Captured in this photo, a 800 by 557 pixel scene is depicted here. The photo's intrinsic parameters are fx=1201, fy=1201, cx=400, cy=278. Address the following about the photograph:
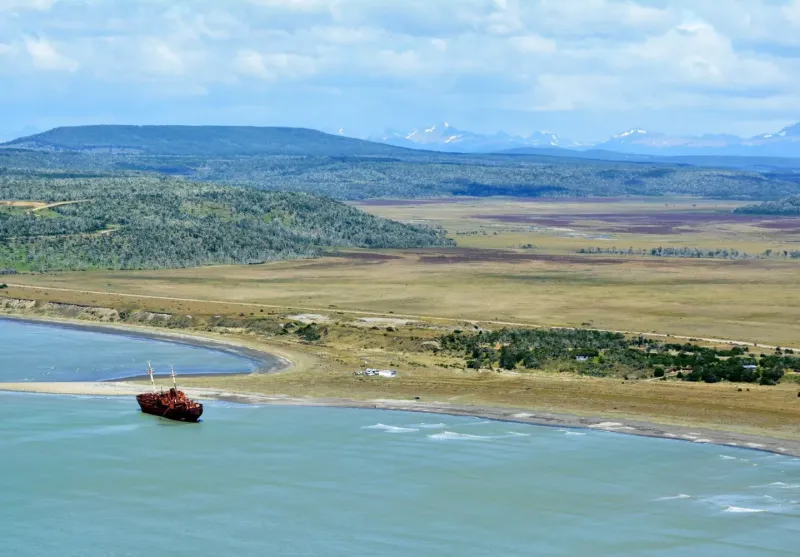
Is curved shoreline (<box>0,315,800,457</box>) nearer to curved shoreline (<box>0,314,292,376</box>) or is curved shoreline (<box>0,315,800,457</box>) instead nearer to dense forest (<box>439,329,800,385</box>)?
curved shoreline (<box>0,314,292,376</box>)

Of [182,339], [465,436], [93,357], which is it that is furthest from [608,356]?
[93,357]

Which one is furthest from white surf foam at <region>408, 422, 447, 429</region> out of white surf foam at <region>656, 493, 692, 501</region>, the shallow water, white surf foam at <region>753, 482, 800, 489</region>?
white surf foam at <region>753, 482, 800, 489</region>

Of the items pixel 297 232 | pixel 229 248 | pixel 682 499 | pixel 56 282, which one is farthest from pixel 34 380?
pixel 297 232

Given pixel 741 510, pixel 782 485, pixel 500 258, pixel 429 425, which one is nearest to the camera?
pixel 741 510

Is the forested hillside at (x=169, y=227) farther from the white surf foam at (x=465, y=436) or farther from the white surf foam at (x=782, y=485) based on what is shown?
the white surf foam at (x=782, y=485)

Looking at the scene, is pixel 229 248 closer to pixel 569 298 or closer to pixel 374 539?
pixel 569 298

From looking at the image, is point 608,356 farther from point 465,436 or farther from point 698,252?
point 698,252

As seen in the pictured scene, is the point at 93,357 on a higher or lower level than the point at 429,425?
lower
